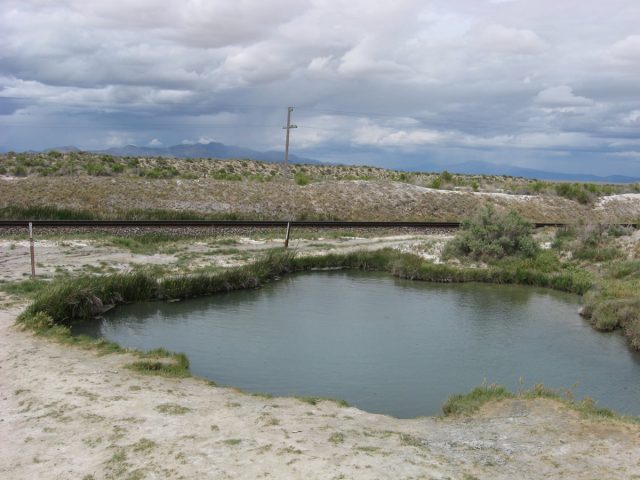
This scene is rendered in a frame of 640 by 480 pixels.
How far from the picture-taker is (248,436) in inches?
360

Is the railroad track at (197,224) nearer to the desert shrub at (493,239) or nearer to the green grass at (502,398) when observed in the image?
the desert shrub at (493,239)

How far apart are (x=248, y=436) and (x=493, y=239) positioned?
76.8ft

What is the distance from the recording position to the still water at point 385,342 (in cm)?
1377

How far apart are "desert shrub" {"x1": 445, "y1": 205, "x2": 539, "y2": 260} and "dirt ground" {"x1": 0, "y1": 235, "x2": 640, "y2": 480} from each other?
19.4 m

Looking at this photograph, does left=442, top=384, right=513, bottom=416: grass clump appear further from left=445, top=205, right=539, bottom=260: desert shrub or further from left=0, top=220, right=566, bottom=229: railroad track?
left=0, top=220, right=566, bottom=229: railroad track

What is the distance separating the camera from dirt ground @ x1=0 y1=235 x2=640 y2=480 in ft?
26.5

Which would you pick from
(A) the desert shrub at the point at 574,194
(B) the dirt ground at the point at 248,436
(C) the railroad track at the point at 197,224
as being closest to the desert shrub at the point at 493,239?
(C) the railroad track at the point at 197,224

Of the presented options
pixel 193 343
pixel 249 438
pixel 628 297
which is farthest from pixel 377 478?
pixel 628 297

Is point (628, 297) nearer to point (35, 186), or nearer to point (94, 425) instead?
point (94, 425)

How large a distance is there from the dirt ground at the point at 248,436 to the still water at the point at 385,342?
82.4 inches

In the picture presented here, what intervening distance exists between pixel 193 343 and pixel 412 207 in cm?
3590

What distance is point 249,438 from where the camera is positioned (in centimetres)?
907

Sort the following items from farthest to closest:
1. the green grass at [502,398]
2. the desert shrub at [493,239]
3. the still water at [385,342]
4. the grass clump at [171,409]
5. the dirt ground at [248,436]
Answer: the desert shrub at [493,239] → the still water at [385,342] → the green grass at [502,398] → the grass clump at [171,409] → the dirt ground at [248,436]

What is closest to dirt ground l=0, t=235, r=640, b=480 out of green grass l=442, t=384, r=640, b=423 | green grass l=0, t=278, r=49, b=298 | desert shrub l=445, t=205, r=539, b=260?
green grass l=442, t=384, r=640, b=423
